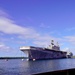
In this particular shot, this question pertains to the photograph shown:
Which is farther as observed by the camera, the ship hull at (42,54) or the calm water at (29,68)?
the ship hull at (42,54)

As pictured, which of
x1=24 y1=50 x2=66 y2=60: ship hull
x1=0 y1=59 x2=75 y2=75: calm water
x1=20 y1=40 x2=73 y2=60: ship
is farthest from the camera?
x1=24 y1=50 x2=66 y2=60: ship hull

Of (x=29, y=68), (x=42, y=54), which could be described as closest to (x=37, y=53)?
(x=42, y=54)

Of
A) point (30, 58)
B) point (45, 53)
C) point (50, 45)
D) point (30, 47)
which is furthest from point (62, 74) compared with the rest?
point (50, 45)

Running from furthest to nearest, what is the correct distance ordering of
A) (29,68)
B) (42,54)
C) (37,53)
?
1. (42,54)
2. (37,53)
3. (29,68)

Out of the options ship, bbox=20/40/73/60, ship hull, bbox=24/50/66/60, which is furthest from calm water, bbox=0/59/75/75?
ship hull, bbox=24/50/66/60

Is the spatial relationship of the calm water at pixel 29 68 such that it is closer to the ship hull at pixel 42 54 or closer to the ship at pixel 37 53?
the ship at pixel 37 53

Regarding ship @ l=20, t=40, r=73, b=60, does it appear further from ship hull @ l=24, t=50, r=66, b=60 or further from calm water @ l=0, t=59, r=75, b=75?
calm water @ l=0, t=59, r=75, b=75

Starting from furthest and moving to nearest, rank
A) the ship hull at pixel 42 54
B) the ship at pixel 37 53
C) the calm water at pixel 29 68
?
the ship hull at pixel 42 54 < the ship at pixel 37 53 < the calm water at pixel 29 68

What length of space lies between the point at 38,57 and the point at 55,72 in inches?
5425

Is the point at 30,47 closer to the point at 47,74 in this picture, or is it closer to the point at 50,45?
the point at 50,45

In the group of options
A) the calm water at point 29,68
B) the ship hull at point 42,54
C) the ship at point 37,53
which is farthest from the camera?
the ship hull at point 42,54

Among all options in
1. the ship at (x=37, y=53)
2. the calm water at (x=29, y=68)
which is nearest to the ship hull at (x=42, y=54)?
the ship at (x=37, y=53)

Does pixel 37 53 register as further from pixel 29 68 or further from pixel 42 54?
pixel 29 68

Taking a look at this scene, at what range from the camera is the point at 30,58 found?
139125 millimetres
